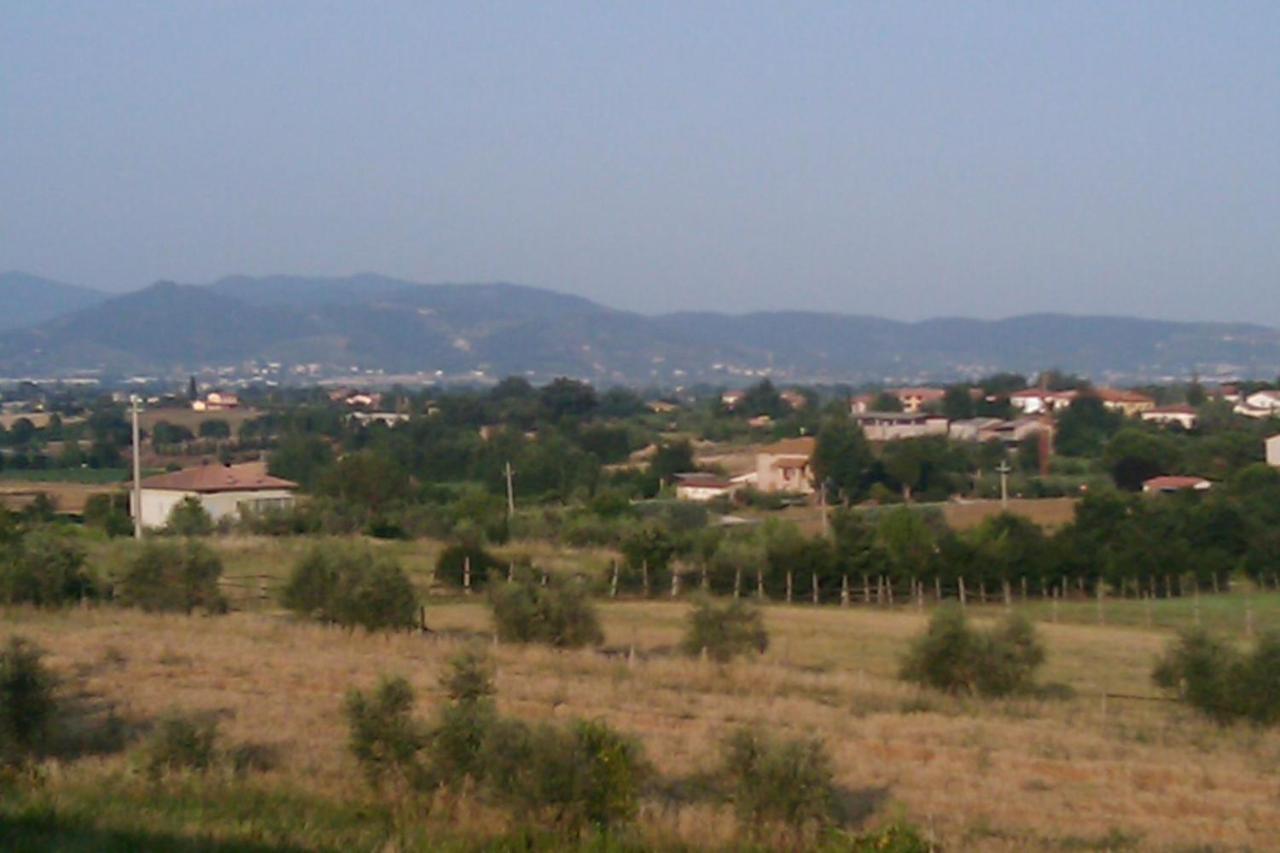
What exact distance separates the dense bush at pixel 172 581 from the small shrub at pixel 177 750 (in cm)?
2043

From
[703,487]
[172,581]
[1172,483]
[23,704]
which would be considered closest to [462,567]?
[172,581]

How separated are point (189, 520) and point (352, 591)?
2704 cm

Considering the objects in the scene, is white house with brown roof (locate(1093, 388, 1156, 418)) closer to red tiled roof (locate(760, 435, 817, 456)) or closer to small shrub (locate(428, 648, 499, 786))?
red tiled roof (locate(760, 435, 817, 456))

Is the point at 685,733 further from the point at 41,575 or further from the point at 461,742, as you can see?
the point at 41,575

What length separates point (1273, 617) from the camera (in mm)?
41562

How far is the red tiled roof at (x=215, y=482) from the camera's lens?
211 ft

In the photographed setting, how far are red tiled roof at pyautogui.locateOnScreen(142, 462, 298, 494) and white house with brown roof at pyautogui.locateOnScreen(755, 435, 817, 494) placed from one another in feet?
78.2

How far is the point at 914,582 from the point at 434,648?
22588mm

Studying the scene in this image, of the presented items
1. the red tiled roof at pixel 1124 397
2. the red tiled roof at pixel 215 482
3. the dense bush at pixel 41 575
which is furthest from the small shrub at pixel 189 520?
the red tiled roof at pixel 1124 397

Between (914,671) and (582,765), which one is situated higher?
(582,765)

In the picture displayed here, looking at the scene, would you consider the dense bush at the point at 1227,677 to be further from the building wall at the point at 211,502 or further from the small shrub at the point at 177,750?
the building wall at the point at 211,502

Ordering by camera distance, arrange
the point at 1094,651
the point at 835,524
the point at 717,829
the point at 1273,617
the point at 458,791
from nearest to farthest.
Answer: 1. the point at 717,829
2. the point at 458,791
3. the point at 1094,651
4. the point at 1273,617
5. the point at 835,524

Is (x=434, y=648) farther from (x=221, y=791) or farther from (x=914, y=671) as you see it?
(x=221, y=791)

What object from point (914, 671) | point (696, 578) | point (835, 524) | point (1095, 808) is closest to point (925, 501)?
point (835, 524)
